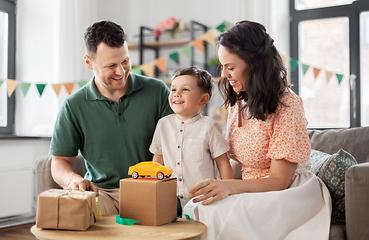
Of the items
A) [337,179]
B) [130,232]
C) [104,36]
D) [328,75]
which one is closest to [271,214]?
[337,179]

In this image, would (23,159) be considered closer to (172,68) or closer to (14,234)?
(14,234)

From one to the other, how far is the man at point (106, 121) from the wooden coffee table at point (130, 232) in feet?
2.16

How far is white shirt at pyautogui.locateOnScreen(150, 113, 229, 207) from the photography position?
1597 millimetres

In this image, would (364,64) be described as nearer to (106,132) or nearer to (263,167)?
(263,167)

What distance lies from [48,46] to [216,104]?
1.86 meters

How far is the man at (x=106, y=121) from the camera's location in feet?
6.02

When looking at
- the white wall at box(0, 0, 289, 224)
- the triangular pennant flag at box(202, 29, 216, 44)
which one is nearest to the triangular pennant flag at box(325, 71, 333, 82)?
the white wall at box(0, 0, 289, 224)

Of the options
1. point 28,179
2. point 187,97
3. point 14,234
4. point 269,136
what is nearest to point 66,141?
point 187,97

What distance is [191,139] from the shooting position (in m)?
1.62

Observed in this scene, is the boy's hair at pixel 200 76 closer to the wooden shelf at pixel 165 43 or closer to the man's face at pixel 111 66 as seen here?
the man's face at pixel 111 66

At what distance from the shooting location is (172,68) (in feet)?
14.5

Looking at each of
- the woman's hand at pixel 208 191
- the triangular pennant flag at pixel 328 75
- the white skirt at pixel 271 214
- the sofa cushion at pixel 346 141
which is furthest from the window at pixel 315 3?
the woman's hand at pixel 208 191

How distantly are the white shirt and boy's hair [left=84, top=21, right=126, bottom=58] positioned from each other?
513 millimetres

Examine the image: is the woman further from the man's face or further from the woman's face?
the man's face
